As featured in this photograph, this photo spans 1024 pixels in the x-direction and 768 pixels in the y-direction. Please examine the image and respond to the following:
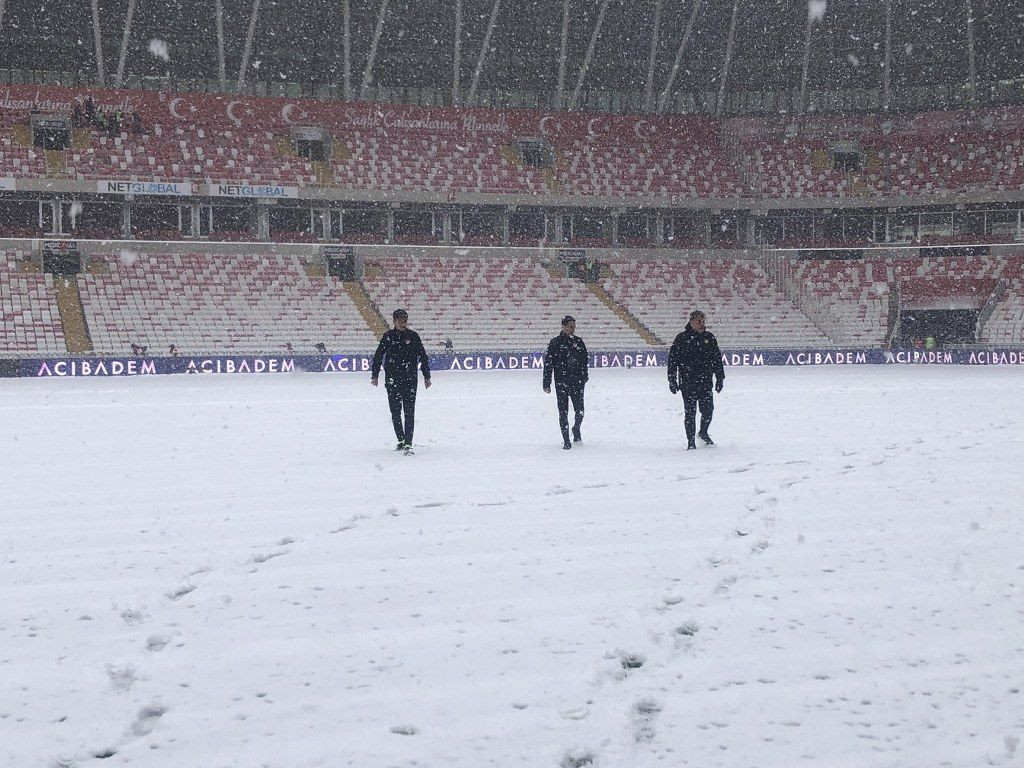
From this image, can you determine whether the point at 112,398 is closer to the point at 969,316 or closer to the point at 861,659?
the point at 861,659

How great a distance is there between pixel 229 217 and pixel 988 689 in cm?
4170

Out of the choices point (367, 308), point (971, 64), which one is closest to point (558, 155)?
point (367, 308)

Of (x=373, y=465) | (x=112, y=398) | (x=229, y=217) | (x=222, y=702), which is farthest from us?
(x=229, y=217)

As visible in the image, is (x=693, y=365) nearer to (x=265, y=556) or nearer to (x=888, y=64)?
(x=265, y=556)

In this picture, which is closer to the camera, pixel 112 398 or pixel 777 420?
pixel 777 420

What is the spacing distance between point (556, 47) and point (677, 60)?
20.9 feet

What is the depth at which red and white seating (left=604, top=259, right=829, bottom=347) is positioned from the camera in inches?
1598

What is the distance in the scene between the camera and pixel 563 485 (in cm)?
907

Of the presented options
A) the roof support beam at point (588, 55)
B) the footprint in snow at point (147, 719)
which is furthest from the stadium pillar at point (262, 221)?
the footprint in snow at point (147, 719)

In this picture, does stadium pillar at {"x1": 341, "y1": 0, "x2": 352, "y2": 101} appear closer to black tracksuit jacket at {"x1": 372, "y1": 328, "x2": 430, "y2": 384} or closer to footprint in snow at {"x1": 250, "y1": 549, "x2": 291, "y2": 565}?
black tracksuit jacket at {"x1": 372, "y1": 328, "x2": 430, "y2": 384}

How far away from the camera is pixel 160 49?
41594 millimetres

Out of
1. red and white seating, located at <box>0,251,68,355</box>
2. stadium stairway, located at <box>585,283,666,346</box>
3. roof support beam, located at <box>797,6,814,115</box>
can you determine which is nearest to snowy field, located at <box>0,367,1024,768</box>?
red and white seating, located at <box>0,251,68,355</box>

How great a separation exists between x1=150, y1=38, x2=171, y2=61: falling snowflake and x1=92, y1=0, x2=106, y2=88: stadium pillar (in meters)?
2.12

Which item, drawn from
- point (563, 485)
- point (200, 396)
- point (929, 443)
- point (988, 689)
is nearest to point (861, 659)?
point (988, 689)
